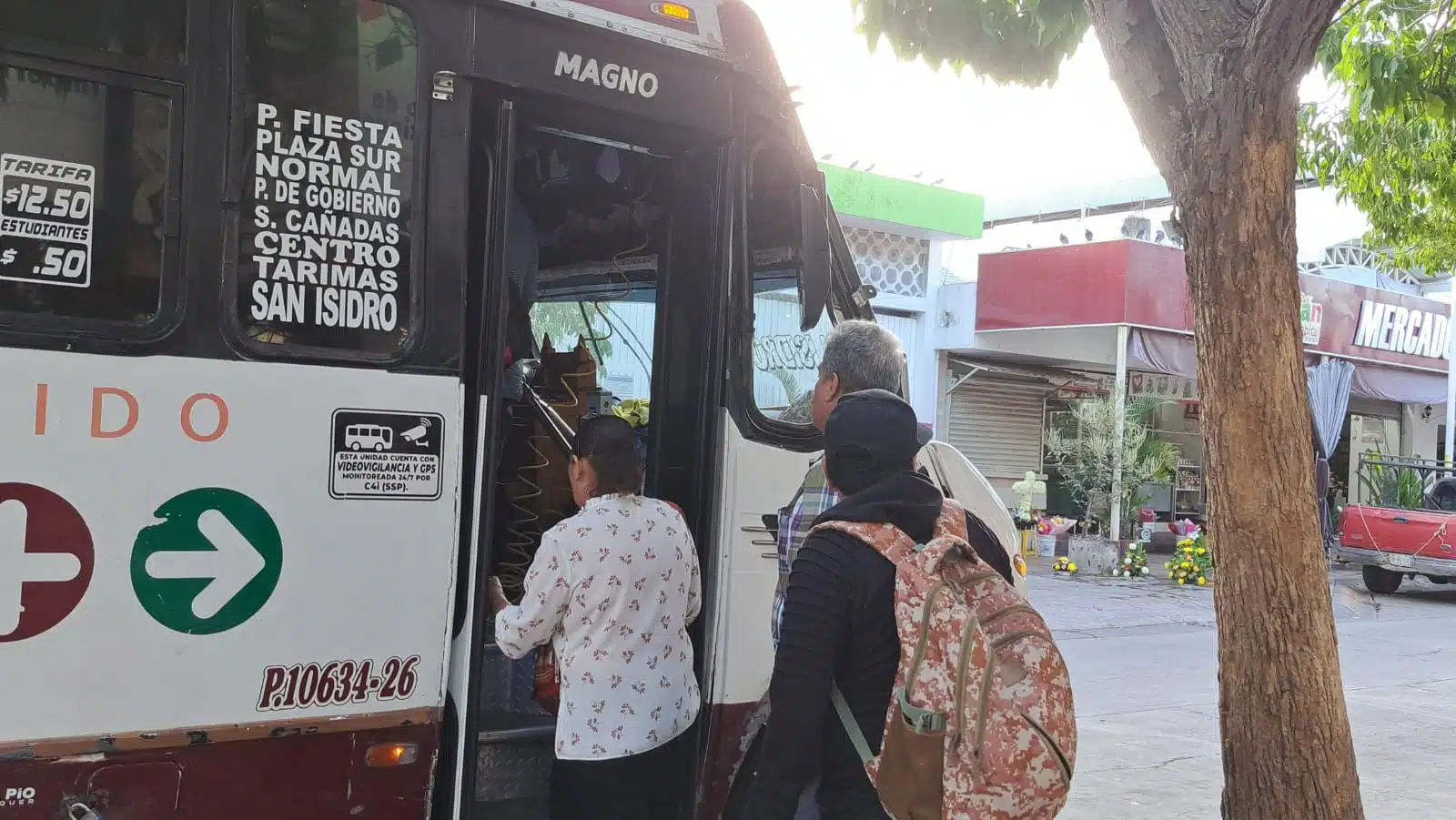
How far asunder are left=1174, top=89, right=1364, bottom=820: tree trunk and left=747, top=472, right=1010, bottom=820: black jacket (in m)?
1.95

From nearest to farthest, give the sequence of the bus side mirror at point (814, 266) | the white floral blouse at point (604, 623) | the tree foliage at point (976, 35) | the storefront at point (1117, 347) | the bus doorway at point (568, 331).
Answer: the white floral blouse at point (604, 623), the bus doorway at point (568, 331), the bus side mirror at point (814, 266), the tree foliage at point (976, 35), the storefront at point (1117, 347)

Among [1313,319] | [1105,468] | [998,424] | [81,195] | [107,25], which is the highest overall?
[1313,319]

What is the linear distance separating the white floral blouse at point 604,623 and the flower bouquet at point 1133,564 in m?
15.2

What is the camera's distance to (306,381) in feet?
11.1

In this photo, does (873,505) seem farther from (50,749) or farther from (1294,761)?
(1294,761)

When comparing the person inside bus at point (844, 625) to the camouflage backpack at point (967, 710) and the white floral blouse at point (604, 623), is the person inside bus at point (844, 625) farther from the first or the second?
the white floral blouse at point (604, 623)

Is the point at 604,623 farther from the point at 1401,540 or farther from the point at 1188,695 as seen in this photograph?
the point at 1401,540

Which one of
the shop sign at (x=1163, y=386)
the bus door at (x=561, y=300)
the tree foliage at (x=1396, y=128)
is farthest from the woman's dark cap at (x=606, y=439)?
the shop sign at (x=1163, y=386)

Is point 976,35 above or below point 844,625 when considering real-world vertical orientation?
above

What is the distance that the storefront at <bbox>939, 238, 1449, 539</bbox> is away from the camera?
58.3 feet

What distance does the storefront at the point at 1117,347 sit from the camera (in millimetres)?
17766

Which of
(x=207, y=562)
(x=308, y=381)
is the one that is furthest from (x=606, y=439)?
(x=207, y=562)

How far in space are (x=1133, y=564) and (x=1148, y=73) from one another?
14.2 meters

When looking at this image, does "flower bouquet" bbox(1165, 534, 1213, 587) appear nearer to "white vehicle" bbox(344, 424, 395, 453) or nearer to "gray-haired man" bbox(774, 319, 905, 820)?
"gray-haired man" bbox(774, 319, 905, 820)
